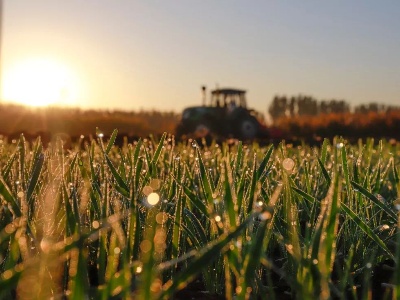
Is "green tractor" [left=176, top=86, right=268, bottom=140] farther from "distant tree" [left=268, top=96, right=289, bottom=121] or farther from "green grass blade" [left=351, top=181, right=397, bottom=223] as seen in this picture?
"distant tree" [left=268, top=96, right=289, bottom=121]

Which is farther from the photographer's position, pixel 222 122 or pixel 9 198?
pixel 222 122

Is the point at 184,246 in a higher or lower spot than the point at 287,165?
lower

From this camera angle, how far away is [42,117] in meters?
24.8

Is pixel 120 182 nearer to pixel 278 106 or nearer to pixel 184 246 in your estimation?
pixel 184 246

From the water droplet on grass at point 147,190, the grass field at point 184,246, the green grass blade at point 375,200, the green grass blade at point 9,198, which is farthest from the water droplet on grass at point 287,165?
the green grass blade at point 9,198

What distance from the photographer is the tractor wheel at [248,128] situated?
16531 millimetres

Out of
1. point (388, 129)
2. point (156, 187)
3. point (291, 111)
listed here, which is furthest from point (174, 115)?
point (156, 187)

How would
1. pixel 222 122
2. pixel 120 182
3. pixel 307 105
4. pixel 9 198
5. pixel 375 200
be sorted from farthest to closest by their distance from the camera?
pixel 307 105 < pixel 222 122 < pixel 120 182 < pixel 375 200 < pixel 9 198

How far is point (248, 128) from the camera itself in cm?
1659

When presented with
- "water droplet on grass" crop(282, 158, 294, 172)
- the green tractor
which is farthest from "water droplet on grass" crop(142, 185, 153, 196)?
the green tractor

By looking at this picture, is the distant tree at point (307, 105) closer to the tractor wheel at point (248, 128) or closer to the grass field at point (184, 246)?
the tractor wheel at point (248, 128)

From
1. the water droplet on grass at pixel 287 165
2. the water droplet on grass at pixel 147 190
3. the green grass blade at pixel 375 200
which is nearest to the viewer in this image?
the green grass blade at pixel 375 200

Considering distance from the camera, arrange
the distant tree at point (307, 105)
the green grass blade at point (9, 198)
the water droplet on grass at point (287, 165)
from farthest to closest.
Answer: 1. the distant tree at point (307, 105)
2. the water droplet on grass at point (287, 165)
3. the green grass blade at point (9, 198)

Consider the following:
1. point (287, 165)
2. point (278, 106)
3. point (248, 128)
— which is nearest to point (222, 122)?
point (248, 128)
